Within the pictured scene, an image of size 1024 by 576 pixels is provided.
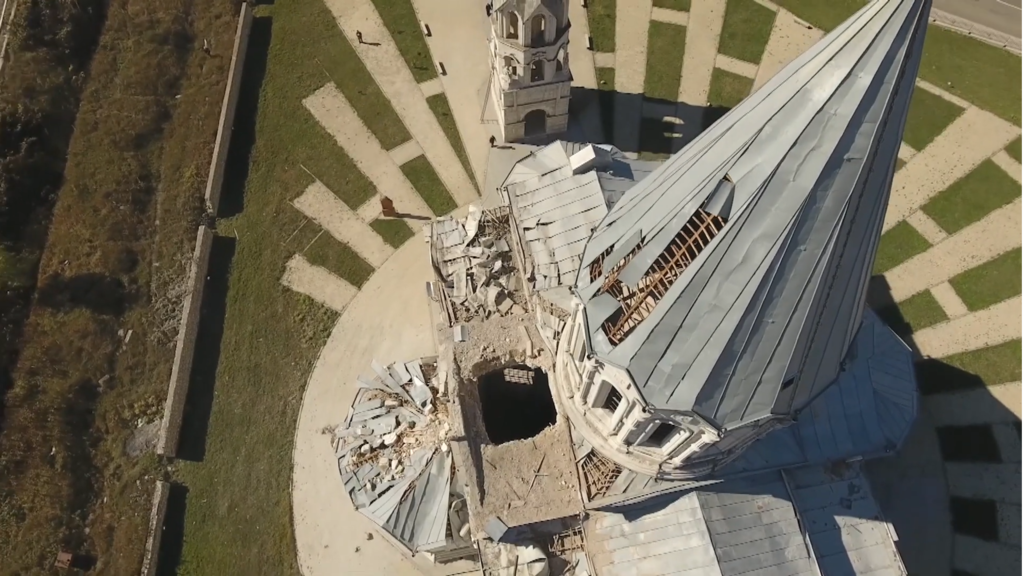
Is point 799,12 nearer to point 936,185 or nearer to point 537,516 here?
point 936,185

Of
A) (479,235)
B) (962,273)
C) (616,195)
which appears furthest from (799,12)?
(479,235)

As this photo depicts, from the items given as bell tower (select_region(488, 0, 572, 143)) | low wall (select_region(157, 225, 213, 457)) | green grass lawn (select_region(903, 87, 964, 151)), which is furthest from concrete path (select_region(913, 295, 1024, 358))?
low wall (select_region(157, 225, 213, 457))

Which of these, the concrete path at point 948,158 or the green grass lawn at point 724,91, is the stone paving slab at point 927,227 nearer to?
the concrete path at point 948,158

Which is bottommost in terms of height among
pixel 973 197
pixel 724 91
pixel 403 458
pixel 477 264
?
pixel 403 458

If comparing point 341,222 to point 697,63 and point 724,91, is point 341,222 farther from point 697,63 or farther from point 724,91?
point 724,91

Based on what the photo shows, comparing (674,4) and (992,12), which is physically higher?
(674,4)

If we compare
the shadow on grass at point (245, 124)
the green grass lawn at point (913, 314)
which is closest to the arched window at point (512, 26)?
the shadow on grass at point (245, 124)

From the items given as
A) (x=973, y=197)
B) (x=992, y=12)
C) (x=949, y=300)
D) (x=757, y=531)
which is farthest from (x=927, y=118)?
(x=757, y=531)
